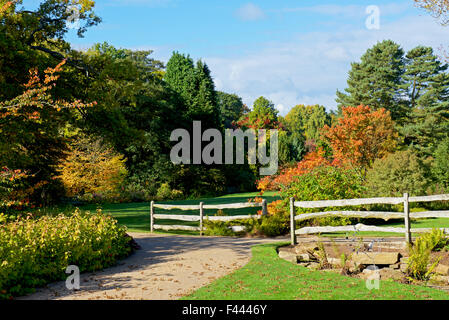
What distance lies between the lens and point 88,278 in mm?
8625

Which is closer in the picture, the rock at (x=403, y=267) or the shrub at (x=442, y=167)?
the rock at (x=403, y=267)

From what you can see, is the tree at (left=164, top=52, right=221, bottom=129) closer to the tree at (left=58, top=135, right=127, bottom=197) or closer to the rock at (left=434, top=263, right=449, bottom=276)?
the tree at (left=58, top=135, right=127, bottom=197)

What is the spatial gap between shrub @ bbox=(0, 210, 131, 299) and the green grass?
313 centimetres

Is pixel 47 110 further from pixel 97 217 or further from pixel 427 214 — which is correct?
pixel 427 214

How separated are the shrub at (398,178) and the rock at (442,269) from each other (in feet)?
36.9

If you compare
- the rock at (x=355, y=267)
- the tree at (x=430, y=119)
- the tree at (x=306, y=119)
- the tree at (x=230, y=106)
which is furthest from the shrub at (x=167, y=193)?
the tree at (x=306, y=119)

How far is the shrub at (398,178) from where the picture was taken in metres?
19.6

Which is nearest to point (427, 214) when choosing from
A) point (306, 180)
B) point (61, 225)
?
point (306, 180)

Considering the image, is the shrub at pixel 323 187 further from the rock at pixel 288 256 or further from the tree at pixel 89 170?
the tree at pixel 89 170

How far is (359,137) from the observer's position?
25828 mm

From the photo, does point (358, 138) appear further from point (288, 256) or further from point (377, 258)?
point (377, 258)

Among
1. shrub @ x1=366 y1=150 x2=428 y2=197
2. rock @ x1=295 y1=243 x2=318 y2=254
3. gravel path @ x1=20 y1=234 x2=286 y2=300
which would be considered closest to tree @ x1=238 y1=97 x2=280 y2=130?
shrub @ x1=366 y1=150 x2=428 y2=197

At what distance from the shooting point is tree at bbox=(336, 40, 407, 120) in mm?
40875
